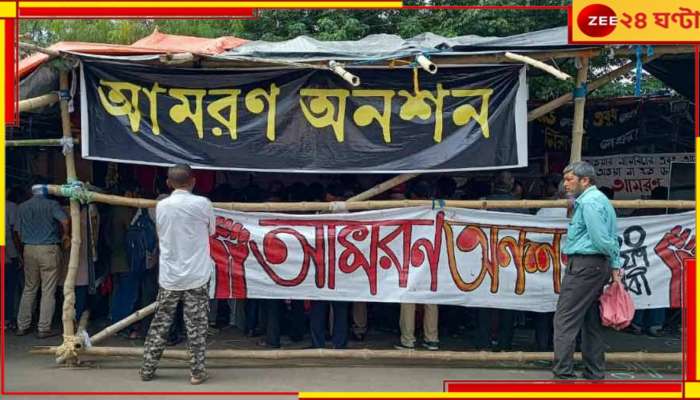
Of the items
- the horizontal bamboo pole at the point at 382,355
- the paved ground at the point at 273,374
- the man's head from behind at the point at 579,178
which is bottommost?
the paved ground at the point at 273,374

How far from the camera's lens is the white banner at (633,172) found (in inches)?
398

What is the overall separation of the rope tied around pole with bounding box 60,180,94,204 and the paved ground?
1476mm

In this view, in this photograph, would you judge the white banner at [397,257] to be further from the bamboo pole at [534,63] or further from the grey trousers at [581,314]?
the bamboo pole at [534,63]

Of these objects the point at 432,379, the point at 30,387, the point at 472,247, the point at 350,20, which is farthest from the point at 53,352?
the point at 350,20

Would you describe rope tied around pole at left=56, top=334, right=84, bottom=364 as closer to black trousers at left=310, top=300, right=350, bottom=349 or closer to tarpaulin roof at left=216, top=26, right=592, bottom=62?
black trousers at left=310, top=300, right=350, bottom=349

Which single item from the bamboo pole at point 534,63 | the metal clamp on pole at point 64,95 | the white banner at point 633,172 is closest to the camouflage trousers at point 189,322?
the metal clamp on pole at point 64,95

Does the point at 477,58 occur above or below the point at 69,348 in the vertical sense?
above

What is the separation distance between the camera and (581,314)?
616cm

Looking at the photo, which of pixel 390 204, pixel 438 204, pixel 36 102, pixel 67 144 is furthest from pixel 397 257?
pixel 36 102

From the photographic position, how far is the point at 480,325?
7.43 meters

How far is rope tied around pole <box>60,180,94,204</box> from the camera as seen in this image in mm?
6766

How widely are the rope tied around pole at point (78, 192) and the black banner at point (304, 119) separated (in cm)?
30

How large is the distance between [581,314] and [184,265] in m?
3.21

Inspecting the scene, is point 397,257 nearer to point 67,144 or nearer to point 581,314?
point 581,314
